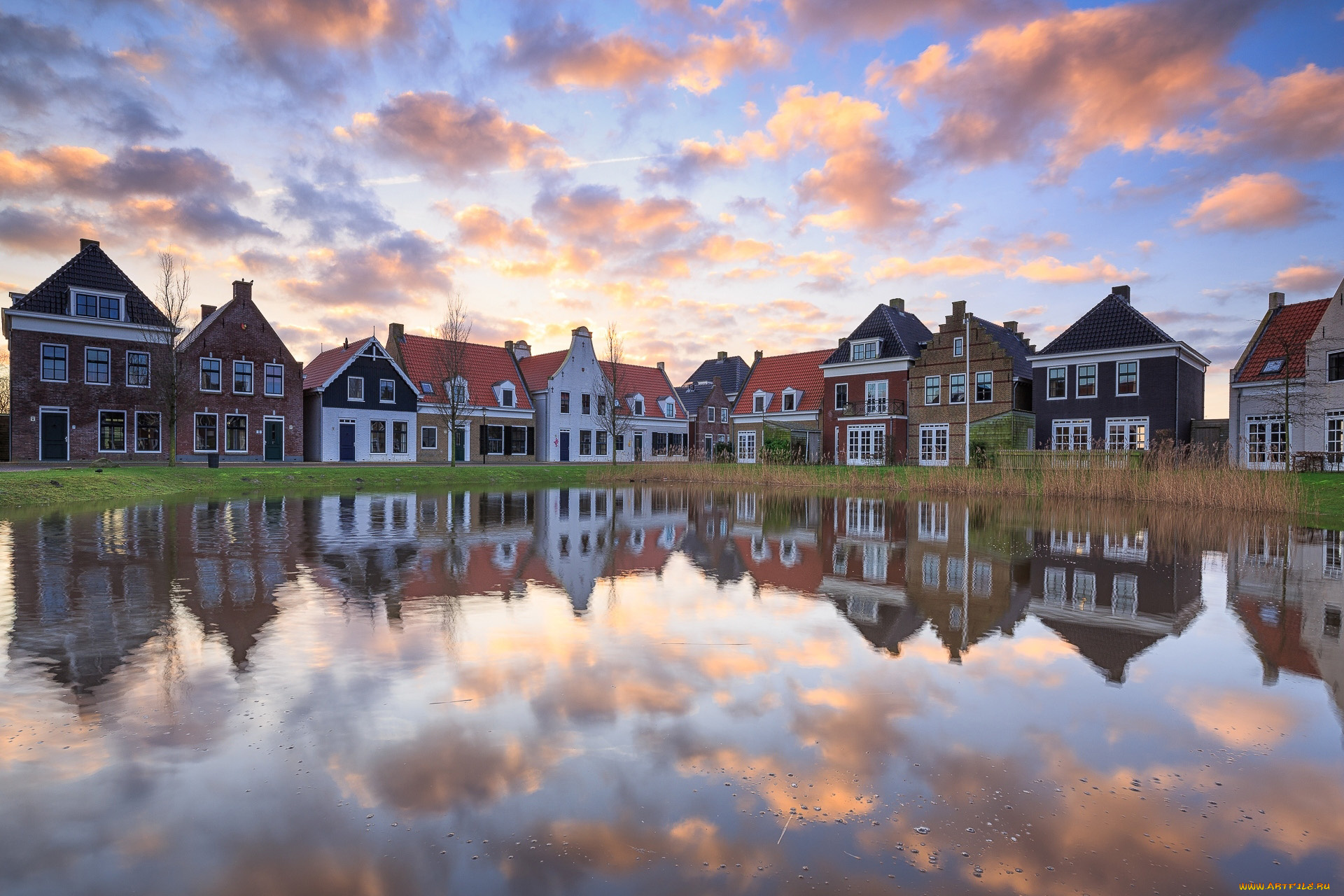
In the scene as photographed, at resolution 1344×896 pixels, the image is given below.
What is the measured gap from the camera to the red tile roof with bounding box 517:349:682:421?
51.2 meters

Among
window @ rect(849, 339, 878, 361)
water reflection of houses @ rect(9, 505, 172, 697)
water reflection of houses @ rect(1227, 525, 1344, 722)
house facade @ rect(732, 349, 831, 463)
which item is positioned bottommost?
water reflection of houses @ rect(1227, 525, 1344, 722)

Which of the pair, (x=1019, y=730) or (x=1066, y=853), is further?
(x=1019, y=730)

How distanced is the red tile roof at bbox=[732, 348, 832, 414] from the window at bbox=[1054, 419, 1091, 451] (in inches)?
592

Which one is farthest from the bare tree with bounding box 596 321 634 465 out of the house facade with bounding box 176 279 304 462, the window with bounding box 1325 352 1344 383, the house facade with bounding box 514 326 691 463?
the window with bounding box 1325 352 1344 383

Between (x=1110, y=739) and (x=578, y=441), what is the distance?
160ft

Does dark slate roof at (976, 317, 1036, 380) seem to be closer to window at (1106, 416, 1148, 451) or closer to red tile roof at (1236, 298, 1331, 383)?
window at (1106, 416, 1148, 451)

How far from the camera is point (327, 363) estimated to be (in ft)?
144

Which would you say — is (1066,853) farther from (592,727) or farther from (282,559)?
(282,559)

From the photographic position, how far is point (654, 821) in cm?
307

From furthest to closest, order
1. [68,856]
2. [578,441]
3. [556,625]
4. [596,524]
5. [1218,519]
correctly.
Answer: [578,441]
[1218,519]
[596,524]
[556,625]
[68,856]

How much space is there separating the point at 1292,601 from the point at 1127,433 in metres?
30.3

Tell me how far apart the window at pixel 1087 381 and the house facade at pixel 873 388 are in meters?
8.72

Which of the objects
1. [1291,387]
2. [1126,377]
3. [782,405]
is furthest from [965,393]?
[782,405]

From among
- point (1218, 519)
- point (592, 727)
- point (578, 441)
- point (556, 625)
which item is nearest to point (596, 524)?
point (556, 625)
